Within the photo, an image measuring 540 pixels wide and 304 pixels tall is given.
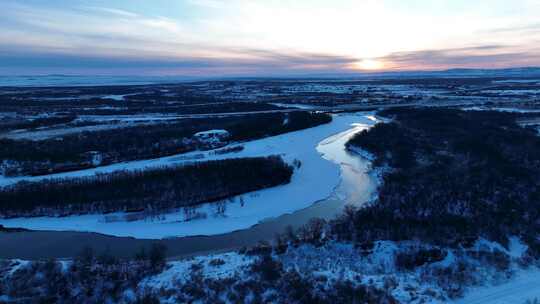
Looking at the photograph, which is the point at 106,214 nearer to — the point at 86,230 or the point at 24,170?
the point at 86,230

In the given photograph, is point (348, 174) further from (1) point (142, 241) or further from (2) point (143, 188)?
(1) point (142, 241)

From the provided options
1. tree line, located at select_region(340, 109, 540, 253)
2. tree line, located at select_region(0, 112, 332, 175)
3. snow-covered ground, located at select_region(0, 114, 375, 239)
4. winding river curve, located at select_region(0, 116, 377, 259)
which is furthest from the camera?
tree line, located at select_region(0, 112, 332, 175)

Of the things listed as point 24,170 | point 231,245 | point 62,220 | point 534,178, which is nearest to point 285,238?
point 231,245

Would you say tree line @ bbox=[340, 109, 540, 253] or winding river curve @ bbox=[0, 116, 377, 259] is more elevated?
tree line @ bbox=[340, 109, 540, 253]

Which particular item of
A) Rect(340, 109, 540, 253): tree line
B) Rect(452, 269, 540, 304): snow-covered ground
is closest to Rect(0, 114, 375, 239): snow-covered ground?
Rect(340, 109, 540, 253): tree line

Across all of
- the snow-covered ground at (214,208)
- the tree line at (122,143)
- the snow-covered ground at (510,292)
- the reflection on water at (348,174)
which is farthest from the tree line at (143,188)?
the snow-covered ground at (510,292)

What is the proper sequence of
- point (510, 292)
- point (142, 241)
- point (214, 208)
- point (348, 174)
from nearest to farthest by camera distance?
point (510, 292)
point (142, 241)
point (214, 208)
point (348, 174)

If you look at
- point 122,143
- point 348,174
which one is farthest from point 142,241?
point 122,143

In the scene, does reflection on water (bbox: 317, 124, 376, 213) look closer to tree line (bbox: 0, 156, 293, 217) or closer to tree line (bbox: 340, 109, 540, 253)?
tree line (bbox: 340, 109, 540, 253)
